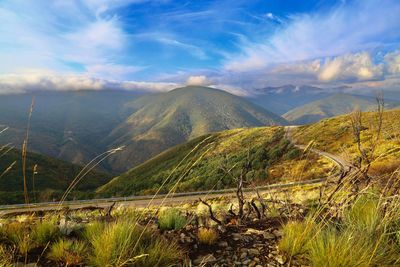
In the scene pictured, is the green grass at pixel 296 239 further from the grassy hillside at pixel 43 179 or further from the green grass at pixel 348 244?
the grassy hillside at pixel 43 179

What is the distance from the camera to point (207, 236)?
17.1 feet

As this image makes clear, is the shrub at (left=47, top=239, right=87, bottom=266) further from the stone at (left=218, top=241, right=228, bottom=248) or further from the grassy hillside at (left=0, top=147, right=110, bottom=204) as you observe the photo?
the grassy hillside at (left=0, top=147, right=110, bottom=204)

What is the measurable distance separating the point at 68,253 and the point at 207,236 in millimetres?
2118

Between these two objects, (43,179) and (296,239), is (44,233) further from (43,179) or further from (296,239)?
(43,179)

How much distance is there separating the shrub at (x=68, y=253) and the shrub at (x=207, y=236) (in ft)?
5.93

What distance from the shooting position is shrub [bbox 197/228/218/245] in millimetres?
5184

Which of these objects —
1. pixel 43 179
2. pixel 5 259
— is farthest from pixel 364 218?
pixel 43 179

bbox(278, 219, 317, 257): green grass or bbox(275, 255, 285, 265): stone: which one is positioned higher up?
bbox(278, 219, 317, 257): green grass

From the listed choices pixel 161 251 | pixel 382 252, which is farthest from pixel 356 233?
pixel 161 251

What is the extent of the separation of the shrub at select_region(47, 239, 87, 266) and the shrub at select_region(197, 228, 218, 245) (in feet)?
5.93

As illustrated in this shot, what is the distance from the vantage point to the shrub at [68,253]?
4.20m

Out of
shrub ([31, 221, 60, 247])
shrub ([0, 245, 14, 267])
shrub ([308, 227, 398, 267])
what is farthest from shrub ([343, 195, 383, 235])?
shrub ([31, 221, 60, 247])

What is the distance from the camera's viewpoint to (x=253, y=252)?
4.85m

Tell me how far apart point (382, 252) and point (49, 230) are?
497 centimetres
